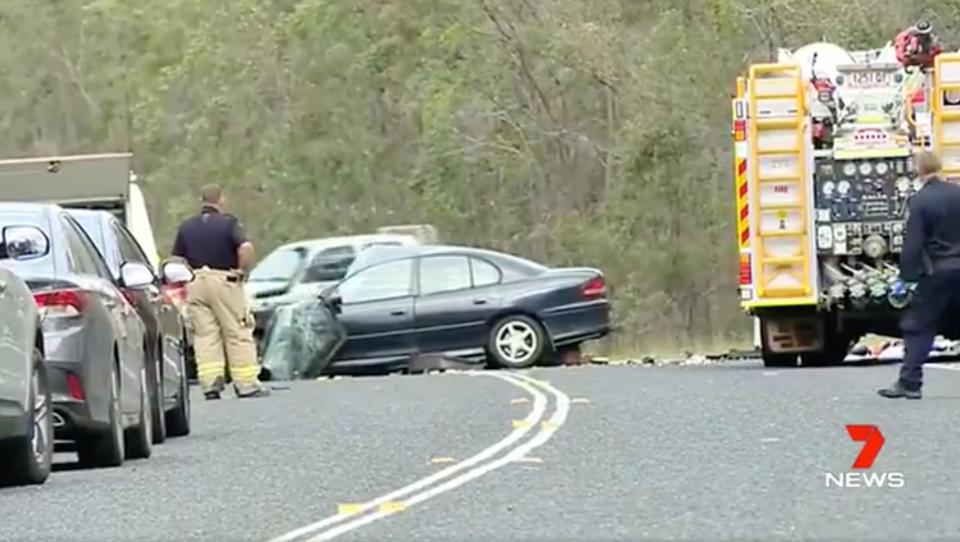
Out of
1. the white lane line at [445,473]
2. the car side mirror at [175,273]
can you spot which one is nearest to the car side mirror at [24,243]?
the white lane line at [445,473]

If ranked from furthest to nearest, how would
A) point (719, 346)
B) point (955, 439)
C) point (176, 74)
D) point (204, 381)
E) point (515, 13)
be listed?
point (176, 74) → point (515, 13) → point (719, 346) → point (204, 381) → point (955, 439)

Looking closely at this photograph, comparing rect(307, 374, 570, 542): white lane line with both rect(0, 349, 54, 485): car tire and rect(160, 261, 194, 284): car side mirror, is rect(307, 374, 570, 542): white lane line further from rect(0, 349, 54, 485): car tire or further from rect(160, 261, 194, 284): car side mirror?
rect(160, 261, 194, 284): car side mirror

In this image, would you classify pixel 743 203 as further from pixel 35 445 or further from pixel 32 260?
pixel 35 445

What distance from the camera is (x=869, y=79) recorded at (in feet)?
74.6

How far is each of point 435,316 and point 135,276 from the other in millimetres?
11478

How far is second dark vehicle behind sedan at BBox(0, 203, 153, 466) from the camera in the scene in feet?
42.3

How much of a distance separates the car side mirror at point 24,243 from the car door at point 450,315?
500 inches

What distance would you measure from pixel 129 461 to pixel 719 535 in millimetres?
5582

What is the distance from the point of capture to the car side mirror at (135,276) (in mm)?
14438

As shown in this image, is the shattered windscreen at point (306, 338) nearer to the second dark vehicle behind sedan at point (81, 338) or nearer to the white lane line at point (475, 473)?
the white lane line at point (475, 473)

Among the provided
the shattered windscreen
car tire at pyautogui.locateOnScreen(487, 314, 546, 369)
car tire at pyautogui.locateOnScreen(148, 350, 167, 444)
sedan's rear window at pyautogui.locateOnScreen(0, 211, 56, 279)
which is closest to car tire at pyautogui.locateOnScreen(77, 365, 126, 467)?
sedan's rear window at pyautogui.locateOnScreen(0, 211, 56, 279)

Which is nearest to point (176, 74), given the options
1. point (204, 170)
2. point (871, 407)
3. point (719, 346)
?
point (204, 170)

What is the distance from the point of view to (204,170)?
168ft

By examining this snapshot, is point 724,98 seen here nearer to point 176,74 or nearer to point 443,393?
point 176,74
